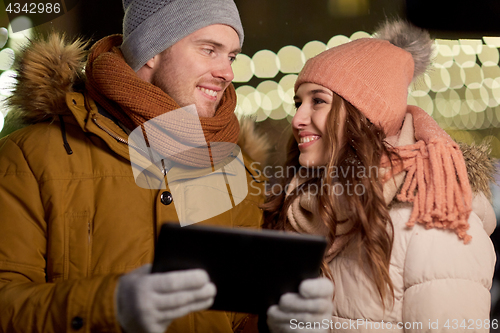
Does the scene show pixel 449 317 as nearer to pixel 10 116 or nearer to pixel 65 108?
pixel 65 108

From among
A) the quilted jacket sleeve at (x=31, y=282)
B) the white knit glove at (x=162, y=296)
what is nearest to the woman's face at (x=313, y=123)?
the white knit glove at (x=162, y=296)

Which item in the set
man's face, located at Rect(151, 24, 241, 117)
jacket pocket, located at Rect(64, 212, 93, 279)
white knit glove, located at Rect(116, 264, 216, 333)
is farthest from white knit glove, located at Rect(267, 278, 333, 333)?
man's face, located at Rect(151, 24, 241, 117)

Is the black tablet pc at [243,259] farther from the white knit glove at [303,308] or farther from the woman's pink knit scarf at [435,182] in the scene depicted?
the woman's pink knit scarf at [435,182]

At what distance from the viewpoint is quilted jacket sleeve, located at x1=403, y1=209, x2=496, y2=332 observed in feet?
4.05

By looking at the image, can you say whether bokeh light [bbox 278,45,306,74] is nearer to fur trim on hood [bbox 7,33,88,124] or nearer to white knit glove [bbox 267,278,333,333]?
fur trim on hood [bbox 7,33,88,124]

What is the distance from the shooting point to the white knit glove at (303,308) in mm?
1047

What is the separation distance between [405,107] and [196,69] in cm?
78

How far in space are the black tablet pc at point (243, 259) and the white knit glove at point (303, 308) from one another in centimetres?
2

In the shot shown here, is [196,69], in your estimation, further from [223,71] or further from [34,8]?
[34,8]

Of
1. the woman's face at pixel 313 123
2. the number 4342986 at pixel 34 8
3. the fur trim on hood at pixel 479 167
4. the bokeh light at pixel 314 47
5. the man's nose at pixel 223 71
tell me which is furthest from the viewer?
the bokeh light at pixel 314 47

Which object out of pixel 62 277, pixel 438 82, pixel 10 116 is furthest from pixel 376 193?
pixel 10 116

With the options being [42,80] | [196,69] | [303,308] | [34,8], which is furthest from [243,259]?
[34,8]

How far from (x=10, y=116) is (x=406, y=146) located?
138 cm

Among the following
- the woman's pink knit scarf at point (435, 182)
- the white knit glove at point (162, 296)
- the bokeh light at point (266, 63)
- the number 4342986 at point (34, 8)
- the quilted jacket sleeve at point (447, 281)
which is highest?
the number 4342986 at point (34, 8)
